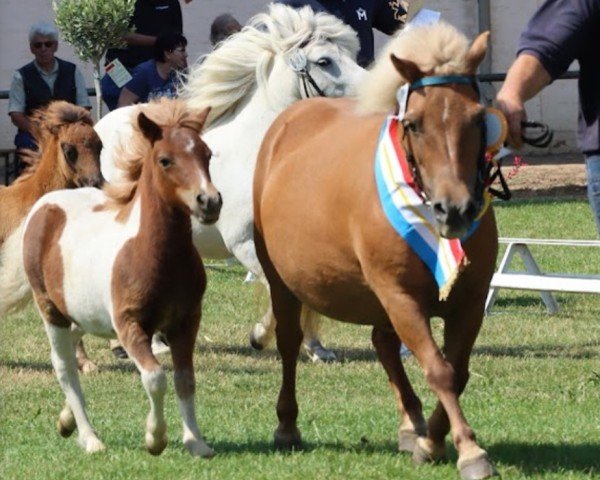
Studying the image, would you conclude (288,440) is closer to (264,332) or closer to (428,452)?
(428,452)

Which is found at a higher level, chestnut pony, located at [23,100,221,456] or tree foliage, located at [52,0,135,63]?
chestnut pony, located at [23,100,221,456]

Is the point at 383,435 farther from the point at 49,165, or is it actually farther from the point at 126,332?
the point at 49,165

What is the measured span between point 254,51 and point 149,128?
10.3 ft

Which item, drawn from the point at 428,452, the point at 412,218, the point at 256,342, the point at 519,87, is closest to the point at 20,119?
the point at 256,342

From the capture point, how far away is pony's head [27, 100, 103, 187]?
8.58m

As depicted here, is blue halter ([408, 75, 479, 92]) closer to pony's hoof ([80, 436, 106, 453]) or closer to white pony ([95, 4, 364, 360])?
pony's hoof ([80, 436, 106, 453])

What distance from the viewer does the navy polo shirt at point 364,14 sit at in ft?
33.8

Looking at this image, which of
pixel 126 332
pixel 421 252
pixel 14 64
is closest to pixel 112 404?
pixel 126 332

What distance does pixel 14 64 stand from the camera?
22.2 metres

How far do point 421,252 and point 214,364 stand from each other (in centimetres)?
398

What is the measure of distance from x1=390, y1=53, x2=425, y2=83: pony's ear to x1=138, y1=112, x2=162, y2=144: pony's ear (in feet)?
3.92

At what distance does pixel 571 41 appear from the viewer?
560 cm

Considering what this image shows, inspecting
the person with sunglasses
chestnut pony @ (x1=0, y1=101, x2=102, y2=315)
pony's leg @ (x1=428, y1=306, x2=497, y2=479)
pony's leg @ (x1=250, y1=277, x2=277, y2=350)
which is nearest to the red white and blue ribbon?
pony's leg @ (x1=428, y1=306, x2=497, y2=479)

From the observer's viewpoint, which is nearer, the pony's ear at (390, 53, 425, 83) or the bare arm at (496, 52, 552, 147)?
the bare arm at (496, 52, 552, 147)
